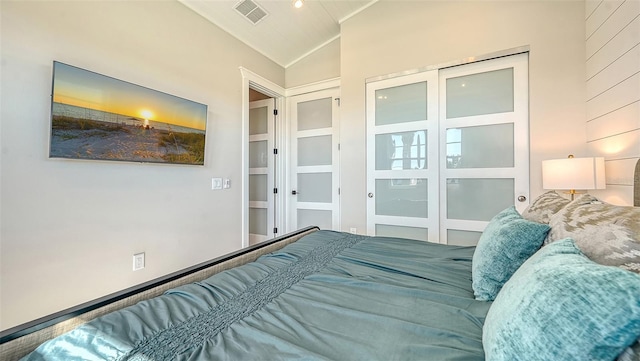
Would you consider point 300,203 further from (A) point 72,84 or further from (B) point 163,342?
(B) point 163,342

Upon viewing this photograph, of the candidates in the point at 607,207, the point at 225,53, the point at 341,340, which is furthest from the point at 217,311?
the point at 225,53

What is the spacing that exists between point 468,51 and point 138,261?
3.74m

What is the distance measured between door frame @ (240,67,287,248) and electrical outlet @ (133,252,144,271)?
117cm

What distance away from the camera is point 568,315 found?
0.51 meters

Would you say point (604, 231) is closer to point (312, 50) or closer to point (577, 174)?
point (577, 174)

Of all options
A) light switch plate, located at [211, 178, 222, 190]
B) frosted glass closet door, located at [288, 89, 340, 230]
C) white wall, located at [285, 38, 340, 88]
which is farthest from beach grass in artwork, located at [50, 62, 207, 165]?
white wall, located at [285, 38, 340, 88]

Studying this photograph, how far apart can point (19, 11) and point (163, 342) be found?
2232 mm

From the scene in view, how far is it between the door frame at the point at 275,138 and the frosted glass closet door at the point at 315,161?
16 cm

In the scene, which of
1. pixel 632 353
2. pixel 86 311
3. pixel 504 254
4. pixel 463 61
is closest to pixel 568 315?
pixel 632 353

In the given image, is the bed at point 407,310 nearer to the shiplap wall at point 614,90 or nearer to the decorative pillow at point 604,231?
the decorative pillow at point 604,231

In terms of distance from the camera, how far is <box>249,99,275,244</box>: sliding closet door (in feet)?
13.8

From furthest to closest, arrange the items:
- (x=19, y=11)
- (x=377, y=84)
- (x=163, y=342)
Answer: (x=377, y=84) < (x=19, y=11) < (x=163, y=342)

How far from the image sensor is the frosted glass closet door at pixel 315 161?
3838mm

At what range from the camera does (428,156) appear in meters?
2.95
